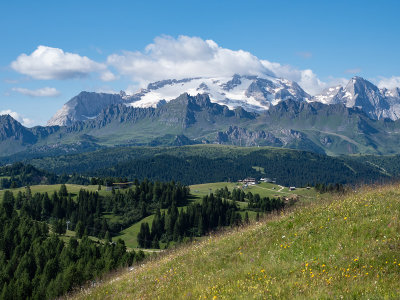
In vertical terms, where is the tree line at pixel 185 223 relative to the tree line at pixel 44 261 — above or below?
below

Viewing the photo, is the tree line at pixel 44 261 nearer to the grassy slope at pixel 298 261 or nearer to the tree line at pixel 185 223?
the grassy slope at pixel 298 261

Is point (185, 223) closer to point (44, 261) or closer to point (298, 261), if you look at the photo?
point (44, 261)

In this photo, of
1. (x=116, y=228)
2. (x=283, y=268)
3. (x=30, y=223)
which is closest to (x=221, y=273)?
(x=283, y=268)

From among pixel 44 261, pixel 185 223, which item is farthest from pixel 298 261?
pixel 185 223

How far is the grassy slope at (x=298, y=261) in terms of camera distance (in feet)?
59.2

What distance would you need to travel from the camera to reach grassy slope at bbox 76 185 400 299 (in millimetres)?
18031

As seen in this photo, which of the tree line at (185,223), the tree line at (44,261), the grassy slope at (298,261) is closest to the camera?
the grassy slope at (298,261)

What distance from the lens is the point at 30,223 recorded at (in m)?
148

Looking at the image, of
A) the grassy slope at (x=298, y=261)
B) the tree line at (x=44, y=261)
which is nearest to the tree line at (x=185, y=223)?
the tree line at (x=44, y=261)

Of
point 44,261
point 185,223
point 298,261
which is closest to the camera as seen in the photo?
point 298,261

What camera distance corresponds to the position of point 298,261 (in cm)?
2159

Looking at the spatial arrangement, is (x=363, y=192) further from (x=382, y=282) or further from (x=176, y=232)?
(x=176, y=232)

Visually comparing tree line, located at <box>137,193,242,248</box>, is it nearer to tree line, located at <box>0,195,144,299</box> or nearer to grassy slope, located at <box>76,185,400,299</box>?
tree line, located at <box>0,195,144,299</box>

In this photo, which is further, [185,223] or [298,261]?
[185,223]
